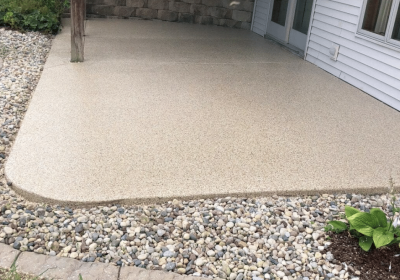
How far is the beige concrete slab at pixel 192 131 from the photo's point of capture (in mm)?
2797

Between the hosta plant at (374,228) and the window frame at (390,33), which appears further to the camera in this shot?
the window frame at (390,33)

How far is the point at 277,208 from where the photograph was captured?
2.61 m

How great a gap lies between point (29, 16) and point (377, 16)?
15.6ft

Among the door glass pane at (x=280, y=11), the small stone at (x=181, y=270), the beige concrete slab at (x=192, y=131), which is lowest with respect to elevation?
the small stone at (x=181, y=270)

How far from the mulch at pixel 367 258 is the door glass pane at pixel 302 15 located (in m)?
4.64

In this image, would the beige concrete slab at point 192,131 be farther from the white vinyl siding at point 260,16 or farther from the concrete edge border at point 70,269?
the white vinyl siding at point 260,16

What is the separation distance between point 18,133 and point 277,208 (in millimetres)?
1998

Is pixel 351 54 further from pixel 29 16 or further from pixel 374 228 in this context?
pixel 29 16

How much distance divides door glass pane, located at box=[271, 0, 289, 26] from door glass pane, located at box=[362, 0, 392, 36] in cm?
215

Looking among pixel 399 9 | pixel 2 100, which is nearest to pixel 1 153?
pixel 2 100

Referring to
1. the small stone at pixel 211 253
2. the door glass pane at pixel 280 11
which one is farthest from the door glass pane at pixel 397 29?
the small stone at pixel 211 253

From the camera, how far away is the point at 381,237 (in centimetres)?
213

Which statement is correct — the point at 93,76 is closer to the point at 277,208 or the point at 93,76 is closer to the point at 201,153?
the point at 201,153

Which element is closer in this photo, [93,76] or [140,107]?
[140,107]
